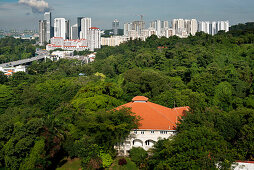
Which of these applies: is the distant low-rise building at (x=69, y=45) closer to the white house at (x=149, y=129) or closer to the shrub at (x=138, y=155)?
the white house at (x=149, y=129)

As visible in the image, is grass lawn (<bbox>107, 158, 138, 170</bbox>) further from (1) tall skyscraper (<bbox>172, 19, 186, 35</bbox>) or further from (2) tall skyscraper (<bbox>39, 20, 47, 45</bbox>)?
(2) tall skyscraper (<bbox>39, 20, 47, 45</bbox>)

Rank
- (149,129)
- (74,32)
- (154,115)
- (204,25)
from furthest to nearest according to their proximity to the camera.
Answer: (74,32), (204,25), (154,115), (149,129)

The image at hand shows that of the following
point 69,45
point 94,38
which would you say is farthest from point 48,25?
point 94,38

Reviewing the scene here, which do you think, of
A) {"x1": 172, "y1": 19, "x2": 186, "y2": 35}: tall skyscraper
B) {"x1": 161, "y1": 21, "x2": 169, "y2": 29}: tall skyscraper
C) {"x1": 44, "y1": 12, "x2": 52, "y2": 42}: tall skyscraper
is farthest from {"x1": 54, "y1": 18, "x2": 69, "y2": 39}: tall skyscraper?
{"x1": 172, "y1": 19, "x2": 186, "y2": 35}: tall skyscraper

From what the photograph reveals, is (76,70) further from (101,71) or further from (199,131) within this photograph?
(199,131)

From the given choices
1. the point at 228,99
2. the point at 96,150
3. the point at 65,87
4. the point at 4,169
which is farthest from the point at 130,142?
the point at 65,87

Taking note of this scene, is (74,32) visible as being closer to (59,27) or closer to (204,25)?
(59,27)
